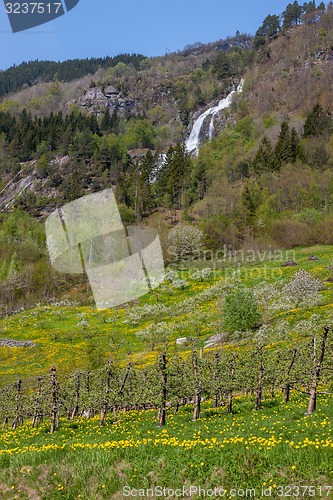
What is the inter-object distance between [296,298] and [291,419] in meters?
30.2

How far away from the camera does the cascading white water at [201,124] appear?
143 metres

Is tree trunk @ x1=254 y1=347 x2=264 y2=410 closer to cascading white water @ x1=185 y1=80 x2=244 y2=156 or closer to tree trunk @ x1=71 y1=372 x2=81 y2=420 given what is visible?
tree trunk @ x1=71 y1=372 x2=81 y2=420

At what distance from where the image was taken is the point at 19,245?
84.8m

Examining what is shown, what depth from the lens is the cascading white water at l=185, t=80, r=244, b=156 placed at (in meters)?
143

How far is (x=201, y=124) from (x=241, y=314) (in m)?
122

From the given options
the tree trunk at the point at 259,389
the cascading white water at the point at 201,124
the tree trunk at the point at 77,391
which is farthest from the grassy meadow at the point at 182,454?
the cascading white water at the point at 201,124

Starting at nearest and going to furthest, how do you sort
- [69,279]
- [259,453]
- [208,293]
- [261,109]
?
1. [259,453]
2. [208,293]
3. [69,279]
4. [261,109]

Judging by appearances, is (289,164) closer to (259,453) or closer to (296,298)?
(296,298)

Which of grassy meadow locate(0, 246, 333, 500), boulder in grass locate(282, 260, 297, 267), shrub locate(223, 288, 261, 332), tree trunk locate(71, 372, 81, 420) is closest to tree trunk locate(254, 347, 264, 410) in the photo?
grassy meadow locate(0, 246, 333, 500)

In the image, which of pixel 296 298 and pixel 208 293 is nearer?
pixel 296 298

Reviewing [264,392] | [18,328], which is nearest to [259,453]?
[264,392]

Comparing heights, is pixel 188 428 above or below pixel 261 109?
below

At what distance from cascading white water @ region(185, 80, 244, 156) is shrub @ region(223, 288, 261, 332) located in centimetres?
10455

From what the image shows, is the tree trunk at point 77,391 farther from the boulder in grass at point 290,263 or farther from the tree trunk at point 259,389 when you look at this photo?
the boulder in grass at point 290,263
